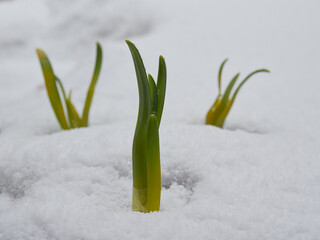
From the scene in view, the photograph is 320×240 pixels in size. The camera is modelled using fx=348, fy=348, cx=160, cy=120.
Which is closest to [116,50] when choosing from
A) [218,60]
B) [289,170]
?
[218,60]

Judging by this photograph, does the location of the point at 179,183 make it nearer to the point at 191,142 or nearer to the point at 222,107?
the point at 191,142

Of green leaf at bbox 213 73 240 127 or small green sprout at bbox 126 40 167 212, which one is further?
green leaf at bbox 213 73 240 127

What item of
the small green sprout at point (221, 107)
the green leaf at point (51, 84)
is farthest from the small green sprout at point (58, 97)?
the small green sprout at point (221, 107)

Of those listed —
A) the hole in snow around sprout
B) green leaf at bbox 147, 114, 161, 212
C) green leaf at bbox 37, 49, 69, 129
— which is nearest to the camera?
green leaf at bbox 147, 114, 161, 212

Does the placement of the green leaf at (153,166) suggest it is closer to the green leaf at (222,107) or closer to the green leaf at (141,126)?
the green leaf at (141,126)

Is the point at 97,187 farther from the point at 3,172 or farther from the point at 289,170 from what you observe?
the point at 289,170

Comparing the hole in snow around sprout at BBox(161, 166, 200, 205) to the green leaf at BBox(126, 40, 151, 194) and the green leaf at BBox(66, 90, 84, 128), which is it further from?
the green leaf at BBox(66, 90, 84, 128)

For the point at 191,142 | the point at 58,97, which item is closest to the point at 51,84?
the point at 58,97

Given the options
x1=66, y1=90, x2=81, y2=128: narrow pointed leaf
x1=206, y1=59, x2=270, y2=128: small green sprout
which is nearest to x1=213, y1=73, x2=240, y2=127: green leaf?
x1=206, y1=59, x2=270, y2=128: small green sprout
